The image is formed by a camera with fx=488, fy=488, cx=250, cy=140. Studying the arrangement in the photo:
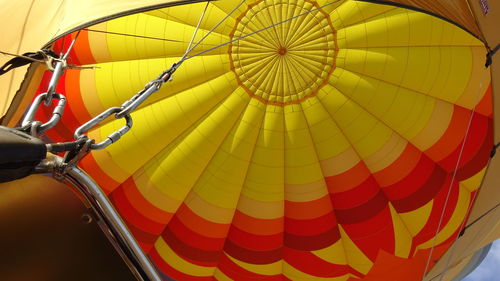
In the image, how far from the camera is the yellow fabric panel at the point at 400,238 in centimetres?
621

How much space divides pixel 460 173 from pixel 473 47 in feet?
5.03

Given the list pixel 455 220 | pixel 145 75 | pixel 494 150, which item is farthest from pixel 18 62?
pixel 455 220

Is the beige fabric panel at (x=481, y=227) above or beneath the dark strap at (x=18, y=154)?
above

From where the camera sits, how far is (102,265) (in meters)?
1.39

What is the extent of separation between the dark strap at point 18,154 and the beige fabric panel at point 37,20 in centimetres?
148

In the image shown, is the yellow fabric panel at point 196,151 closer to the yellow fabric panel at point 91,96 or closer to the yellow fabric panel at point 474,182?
the yellow fabric panel at point 91,96

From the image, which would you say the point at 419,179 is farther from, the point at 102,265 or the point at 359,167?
the point at 102,265

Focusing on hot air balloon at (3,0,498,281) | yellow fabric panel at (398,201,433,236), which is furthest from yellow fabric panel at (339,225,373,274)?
yellow fabric panel at (398,201,433,236)

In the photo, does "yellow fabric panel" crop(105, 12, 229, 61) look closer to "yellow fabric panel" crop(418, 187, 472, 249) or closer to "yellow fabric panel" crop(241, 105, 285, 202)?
"yellow fabric panel" crop(241, 105, 285, 202)

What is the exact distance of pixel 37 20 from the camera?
2.80m

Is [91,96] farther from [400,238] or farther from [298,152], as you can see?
[400,238]

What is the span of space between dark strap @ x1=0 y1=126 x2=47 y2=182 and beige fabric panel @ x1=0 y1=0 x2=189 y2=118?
4.85ft

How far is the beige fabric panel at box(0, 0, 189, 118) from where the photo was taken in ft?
8.22

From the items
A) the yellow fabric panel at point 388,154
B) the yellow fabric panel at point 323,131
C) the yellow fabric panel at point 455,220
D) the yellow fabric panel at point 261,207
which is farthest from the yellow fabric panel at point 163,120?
the yellow fabric panel at point 455,220
